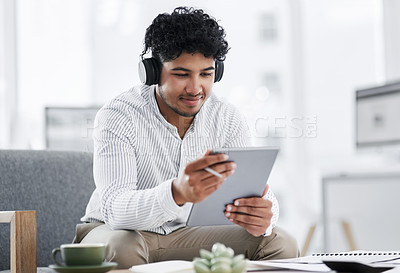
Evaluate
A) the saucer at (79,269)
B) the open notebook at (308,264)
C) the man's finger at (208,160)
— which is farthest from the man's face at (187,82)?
the saucer at (79,269)

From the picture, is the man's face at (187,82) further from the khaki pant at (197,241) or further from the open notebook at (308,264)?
the open notebook at (308,264)

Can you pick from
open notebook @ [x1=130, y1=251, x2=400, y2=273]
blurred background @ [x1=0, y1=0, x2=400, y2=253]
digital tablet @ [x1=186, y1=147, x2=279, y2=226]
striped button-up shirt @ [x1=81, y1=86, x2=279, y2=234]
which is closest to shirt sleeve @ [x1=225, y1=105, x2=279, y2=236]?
striped button-up shirt @ [x1=81, y1=86, x2=279, y2=234]

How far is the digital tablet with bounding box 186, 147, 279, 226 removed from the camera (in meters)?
1.33

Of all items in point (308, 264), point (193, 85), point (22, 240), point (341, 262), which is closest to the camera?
point (341, 262)

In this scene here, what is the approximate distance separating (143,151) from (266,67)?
113 inches

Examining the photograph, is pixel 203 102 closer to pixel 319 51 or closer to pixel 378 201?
pixel 378 201

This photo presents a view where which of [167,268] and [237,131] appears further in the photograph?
[237,131]

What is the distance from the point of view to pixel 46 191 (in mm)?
1886

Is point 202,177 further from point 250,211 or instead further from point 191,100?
point 191,100

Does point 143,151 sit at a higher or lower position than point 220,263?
higher

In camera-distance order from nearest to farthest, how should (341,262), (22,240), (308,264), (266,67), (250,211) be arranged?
(341,262), (308,264), (22,240), (250,211), (266,67)

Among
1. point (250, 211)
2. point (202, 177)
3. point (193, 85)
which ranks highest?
point (193, 85)

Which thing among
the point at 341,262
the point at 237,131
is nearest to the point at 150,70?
the point at 237,131

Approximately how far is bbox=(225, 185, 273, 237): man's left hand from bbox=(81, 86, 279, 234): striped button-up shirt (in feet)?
0.50
